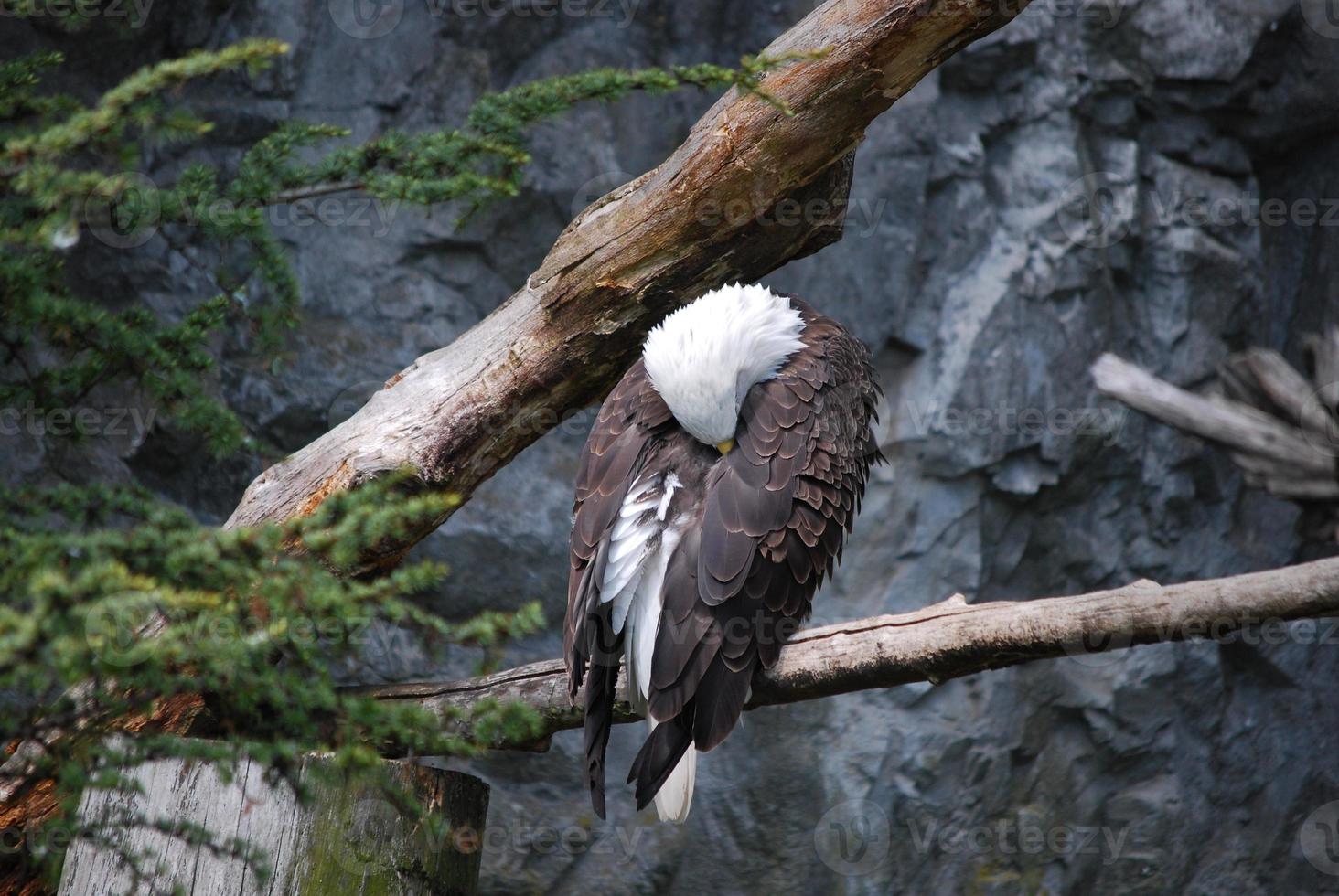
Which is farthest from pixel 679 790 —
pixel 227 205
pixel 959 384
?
pixel 959 384

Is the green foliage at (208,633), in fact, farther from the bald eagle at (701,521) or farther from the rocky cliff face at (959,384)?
the rocky cliff face at (959,384)

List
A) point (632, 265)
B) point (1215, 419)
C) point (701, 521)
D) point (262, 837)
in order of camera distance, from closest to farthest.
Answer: point (262, 837) → point (701, 521) → point (632, 265) → point (1215, 419)

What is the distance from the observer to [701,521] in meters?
2.66

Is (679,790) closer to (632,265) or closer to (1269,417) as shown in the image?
(632,265)

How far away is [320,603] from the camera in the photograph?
156 centimetres

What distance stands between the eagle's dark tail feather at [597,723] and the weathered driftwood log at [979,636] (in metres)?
0.12

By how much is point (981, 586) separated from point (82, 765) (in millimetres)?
4037

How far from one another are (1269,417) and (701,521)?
2432 millimetres

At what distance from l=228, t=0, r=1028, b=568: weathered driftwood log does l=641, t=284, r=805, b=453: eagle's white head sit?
15cm

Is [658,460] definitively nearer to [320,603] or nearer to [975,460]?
[320,603]

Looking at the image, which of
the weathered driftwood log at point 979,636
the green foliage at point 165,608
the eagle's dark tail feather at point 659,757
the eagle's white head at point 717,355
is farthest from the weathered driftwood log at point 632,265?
the eagle's dark tail feather at point 659,757

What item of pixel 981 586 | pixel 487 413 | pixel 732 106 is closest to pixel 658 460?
pixel 487 413

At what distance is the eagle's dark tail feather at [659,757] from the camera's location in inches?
98.3

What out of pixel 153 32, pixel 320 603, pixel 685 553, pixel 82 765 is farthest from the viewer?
pixel 153 32
